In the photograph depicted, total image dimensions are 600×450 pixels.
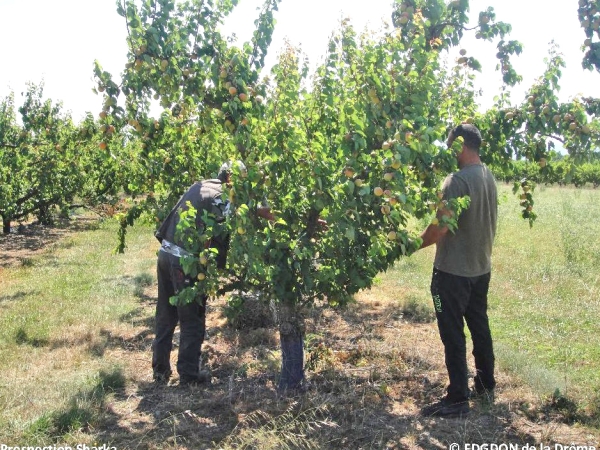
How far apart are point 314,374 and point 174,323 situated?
51.5 inches

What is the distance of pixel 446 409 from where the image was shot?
4102 mm

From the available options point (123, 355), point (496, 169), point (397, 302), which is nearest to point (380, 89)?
point (496, 169)

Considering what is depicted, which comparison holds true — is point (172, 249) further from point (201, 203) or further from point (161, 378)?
point (161, 378)

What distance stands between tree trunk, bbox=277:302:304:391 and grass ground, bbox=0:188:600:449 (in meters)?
0.16

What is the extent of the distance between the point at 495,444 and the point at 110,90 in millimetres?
3411

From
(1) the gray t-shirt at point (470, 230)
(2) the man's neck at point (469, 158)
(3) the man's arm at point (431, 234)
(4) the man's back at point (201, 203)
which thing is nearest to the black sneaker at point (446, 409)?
(1) the gray t-shirt at point (470, 230)

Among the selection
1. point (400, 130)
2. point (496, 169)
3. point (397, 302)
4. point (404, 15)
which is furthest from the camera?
point (397, 302)

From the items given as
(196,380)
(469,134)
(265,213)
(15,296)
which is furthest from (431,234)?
(15,296)

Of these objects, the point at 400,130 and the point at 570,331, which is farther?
the point at 570,331

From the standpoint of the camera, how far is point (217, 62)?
13.3 ft

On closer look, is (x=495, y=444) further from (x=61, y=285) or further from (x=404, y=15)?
(x=61, y=285)

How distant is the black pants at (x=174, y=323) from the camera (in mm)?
4793

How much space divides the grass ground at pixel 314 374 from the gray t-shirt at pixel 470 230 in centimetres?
73

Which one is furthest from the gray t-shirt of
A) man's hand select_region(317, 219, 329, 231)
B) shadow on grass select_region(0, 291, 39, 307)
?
shadow on grass select_region(0, 291, 39, 307)
